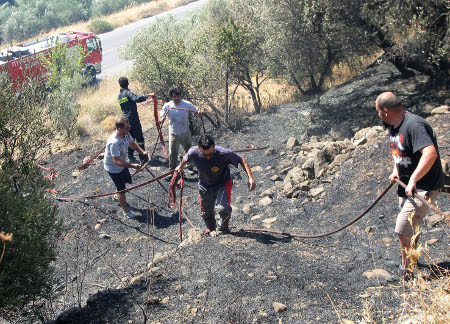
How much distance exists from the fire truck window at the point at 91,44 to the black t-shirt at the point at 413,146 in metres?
17.9

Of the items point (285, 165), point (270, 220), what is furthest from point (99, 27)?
point (270, 220)

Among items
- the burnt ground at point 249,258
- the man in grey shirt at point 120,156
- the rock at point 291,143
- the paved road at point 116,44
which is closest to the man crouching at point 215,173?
the burnt ground at point 249,258

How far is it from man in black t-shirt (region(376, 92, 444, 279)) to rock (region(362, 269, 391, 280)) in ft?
0.68

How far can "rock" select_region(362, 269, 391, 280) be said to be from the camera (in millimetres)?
4365

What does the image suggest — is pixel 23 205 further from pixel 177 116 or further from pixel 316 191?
pixel 177 116

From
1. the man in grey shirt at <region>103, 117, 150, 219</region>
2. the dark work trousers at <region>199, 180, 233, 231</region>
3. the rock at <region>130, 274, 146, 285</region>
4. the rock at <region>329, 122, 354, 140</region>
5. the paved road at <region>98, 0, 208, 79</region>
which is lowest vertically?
the rock at <region>329, 122, 354, 140</region>

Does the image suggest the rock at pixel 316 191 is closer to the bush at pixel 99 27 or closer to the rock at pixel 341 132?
the rock at pixel 341 132

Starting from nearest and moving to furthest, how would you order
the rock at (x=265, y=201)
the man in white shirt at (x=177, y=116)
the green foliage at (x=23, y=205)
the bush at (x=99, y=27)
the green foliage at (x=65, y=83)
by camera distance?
the green foliage at (x=23, y=205), the rock at (x=265, y=201), the man in white shirt at (x=177, y=116), the green foliage at (x=65, y=83), the bush at (x=99, y=27)

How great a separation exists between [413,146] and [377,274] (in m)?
1.31

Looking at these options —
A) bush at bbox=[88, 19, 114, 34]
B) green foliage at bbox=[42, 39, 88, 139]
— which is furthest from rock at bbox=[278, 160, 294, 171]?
bush at bbox=[88, 19, 114, 34]

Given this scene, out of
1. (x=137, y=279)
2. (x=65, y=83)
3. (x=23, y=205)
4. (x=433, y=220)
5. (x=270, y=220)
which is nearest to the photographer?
(x=23, y=205)

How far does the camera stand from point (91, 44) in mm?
19969

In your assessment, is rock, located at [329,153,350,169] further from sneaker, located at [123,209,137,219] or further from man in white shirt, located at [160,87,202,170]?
sneaker, located at [123,209,137,219]

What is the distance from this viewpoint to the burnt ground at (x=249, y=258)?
13.2ft
